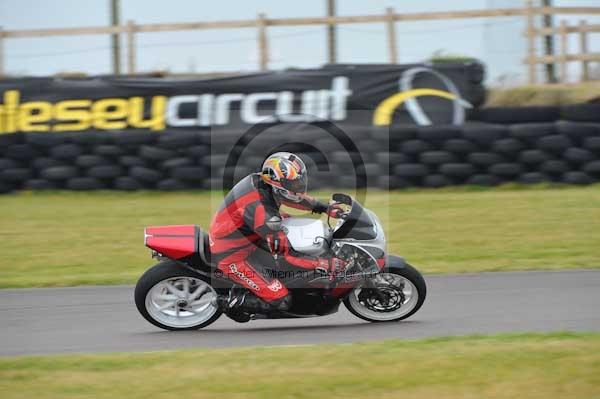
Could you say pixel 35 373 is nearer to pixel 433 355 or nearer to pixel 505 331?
pixel 433 355

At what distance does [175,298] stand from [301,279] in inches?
40.1

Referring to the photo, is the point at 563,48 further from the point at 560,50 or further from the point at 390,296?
the point at 390,296

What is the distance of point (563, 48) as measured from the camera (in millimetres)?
18000

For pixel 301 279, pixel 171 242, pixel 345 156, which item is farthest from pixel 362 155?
pixel 171 242

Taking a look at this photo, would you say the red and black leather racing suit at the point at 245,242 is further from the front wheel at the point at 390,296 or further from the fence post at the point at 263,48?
the fence post at the point at 263,48

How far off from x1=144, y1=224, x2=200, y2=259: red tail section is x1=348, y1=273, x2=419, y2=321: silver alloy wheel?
4.38 ft

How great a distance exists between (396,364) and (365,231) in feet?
5.27

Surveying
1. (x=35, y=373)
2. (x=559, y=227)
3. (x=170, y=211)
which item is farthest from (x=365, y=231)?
(x=170, y=211)

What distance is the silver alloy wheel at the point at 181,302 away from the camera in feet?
24.0

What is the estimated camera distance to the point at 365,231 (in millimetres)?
7211

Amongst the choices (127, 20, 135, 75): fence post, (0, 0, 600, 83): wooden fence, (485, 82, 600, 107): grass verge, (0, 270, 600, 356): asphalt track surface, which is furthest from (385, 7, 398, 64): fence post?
(0, 270, 600, 356): asphalt track surface

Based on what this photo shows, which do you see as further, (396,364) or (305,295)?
(305,295)

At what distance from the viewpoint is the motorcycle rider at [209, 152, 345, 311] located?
23.0ft

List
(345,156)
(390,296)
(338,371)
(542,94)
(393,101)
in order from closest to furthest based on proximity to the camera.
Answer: (338,371) → (390,296) → (345,156) → (393,101) → (542,94)
